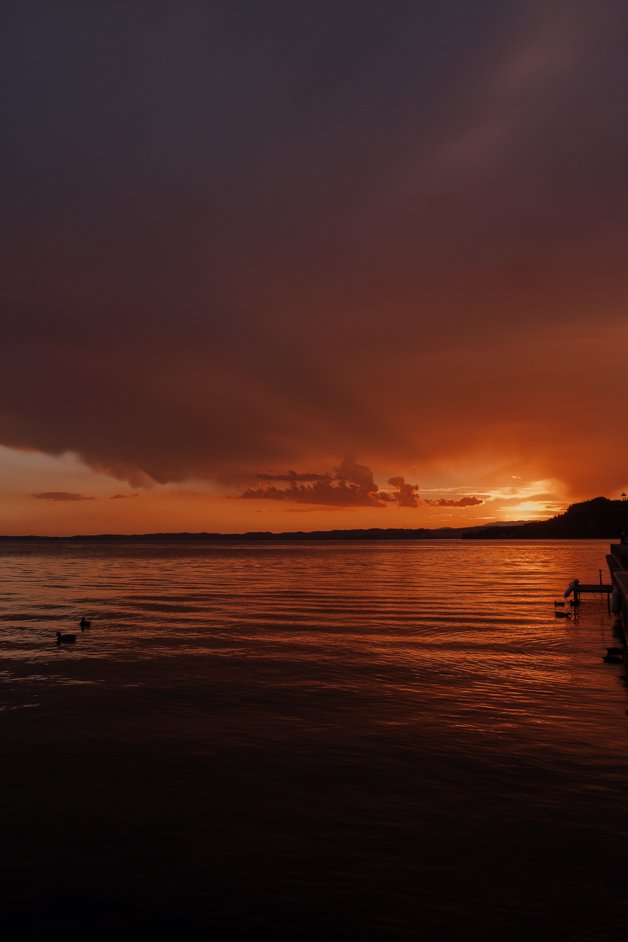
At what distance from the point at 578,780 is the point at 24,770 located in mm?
12935

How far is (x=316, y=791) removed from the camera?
14.4m

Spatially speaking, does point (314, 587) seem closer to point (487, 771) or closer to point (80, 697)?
point (80, 697)

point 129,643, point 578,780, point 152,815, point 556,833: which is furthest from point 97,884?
point 129,643

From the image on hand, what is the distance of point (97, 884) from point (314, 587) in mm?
60971

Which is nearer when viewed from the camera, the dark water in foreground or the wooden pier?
the dark water in foreground

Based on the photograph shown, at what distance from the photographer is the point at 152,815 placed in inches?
523

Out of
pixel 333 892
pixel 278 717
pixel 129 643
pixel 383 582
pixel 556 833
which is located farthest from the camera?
pixel 383 582

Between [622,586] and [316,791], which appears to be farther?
[622,586]

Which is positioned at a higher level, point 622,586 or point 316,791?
point 622,586

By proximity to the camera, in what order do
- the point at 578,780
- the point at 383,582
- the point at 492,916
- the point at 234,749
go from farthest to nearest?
the point at 383,582, the point at 234,749, the point at 578,780, the point at 492,916

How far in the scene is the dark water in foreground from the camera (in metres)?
10.2

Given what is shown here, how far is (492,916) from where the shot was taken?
387 inches

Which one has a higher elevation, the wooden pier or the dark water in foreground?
the wooden pier

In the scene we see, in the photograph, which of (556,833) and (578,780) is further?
(578,780)
